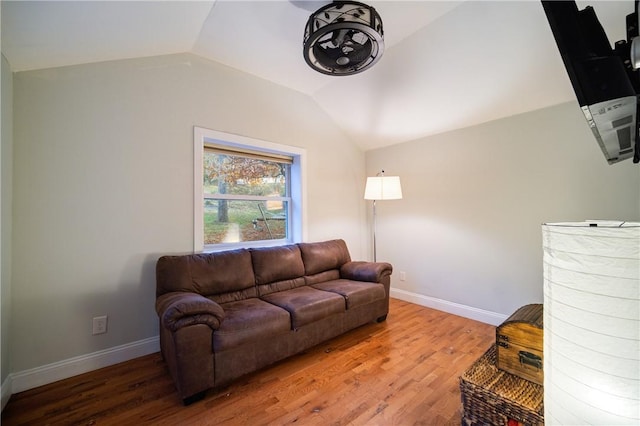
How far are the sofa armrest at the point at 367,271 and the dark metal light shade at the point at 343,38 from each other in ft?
6.32

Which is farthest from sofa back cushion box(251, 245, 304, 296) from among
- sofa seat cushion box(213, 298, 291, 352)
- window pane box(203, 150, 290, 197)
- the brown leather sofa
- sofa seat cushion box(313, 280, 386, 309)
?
window pane box(203, 150, 290, 197)

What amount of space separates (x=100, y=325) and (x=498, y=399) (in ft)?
8.80

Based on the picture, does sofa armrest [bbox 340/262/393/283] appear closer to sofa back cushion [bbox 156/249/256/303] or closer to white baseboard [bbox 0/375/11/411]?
sofa back cushion [bbox 156/249/256/303]

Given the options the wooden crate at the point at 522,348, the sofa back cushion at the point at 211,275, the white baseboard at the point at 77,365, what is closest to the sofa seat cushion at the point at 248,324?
the sofa back cushion at the point at 211,275

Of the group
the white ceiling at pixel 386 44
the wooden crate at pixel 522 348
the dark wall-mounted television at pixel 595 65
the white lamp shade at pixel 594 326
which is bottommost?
the wooden crate at pixel 522 348

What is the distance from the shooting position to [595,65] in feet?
2.85

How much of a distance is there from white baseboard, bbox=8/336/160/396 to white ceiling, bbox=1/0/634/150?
2097 mm

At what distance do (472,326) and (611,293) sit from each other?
2.77m

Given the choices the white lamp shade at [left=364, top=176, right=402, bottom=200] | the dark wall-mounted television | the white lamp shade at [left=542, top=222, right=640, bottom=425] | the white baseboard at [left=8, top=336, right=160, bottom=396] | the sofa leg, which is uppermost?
the dark wall-mounted television

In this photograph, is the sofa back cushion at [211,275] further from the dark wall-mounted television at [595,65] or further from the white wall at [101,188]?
the dark wall-mounted television at [595,65]

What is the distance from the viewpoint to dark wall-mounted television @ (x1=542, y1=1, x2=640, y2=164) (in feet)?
2.39

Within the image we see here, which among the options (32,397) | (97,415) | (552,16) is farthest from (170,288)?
(552,16)

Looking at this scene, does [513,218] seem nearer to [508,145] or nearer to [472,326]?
[508,145]

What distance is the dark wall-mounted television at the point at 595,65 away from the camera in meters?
0.73
